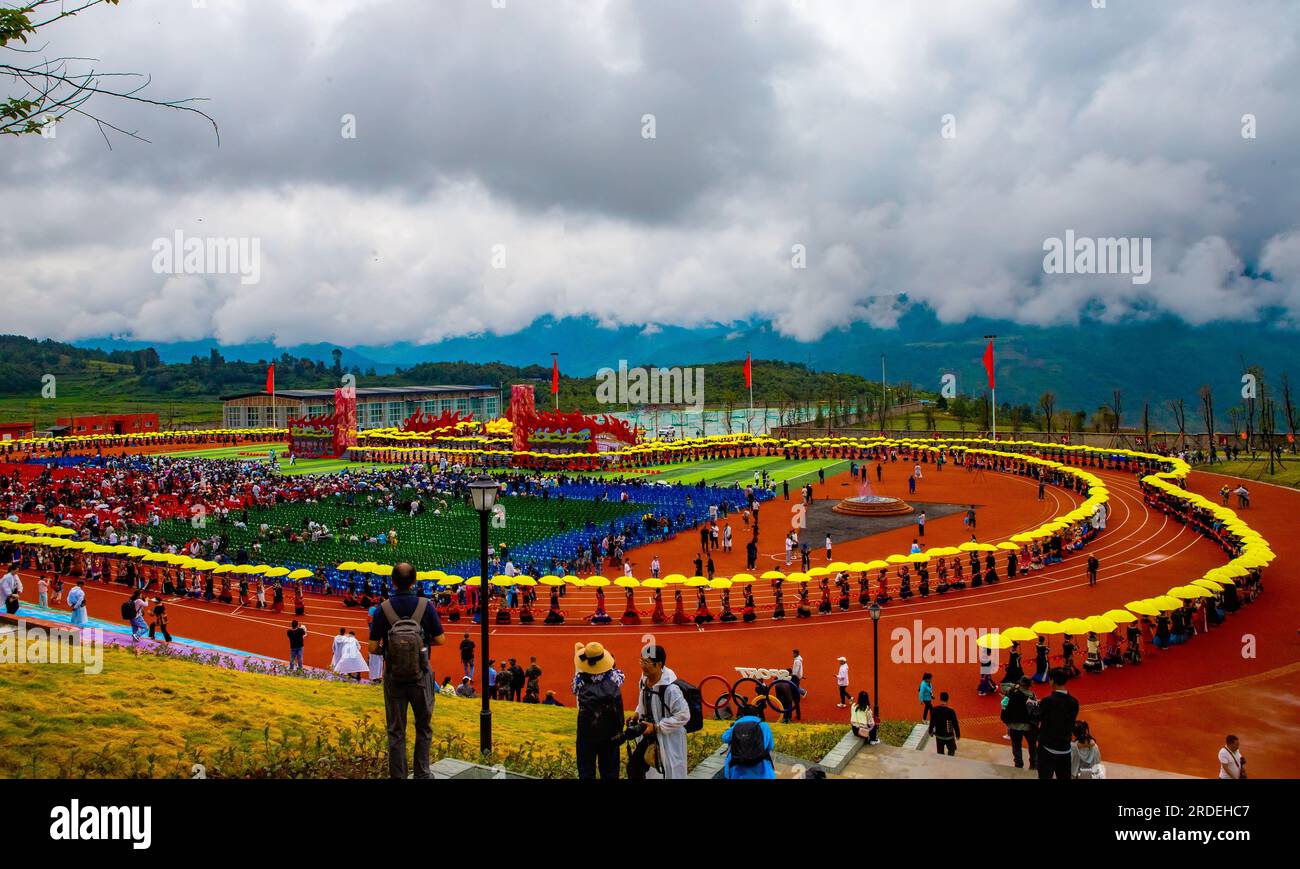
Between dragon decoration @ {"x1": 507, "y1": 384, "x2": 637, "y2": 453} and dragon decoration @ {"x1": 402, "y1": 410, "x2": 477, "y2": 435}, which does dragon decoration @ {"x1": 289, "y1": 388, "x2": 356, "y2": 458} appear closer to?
dragon decoration @ {"x1": 402, "y1": 410, "x2": 477, "y2": 435}

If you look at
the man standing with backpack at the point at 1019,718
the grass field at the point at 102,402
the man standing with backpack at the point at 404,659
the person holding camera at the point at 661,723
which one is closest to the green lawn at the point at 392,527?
the man standing with backpack at the point at 1019,718

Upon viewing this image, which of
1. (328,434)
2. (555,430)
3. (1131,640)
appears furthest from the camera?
(328,434)

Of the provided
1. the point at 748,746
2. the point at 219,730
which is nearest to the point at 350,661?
the point at 219,730

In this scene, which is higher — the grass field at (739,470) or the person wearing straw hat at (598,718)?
the person wearing straw hat at (598,718)

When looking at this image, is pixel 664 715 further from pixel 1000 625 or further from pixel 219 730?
pixel 1000 625

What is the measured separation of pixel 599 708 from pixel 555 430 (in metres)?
58.6

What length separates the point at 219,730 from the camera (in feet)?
30.8

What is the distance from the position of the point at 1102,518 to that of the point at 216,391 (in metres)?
174

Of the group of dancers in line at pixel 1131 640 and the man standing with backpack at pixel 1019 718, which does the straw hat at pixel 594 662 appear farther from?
the group of dancers in line at pixel 1131 640

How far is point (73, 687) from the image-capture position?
33.5 ft

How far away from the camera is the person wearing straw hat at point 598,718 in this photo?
281 inches

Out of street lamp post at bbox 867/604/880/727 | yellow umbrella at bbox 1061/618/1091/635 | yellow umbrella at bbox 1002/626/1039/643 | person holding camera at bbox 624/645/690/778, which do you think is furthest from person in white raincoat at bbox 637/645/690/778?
yellow umbrella at bbox 1061/618/1091/635
